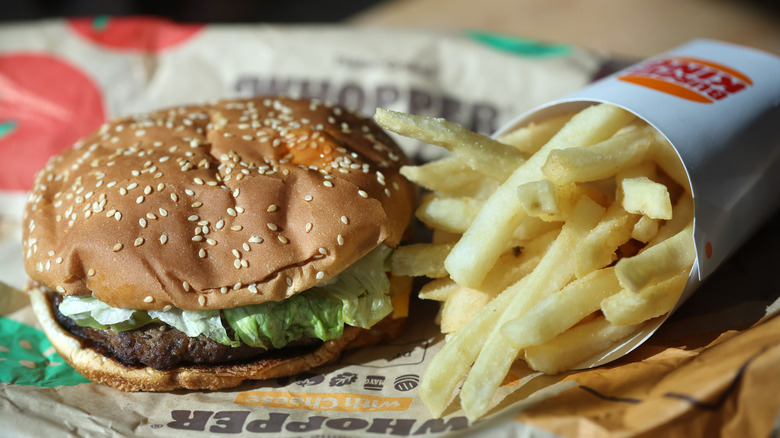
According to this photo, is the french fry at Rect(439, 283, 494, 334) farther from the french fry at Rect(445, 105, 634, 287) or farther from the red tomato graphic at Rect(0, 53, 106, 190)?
the red tomato graphic at Rect(0, 53, 106, 190)

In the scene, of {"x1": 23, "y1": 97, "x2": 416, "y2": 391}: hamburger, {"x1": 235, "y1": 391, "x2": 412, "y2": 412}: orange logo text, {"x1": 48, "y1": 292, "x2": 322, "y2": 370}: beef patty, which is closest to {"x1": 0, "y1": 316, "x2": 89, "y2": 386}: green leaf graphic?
{"x1": 23, "y1": 97, "x2": 416, "y2": 391}: hamburger

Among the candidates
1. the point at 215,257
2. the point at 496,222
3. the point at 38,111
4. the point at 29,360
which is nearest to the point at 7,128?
the point at 38,111

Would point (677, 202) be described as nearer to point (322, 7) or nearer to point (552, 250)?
point (552, 250)

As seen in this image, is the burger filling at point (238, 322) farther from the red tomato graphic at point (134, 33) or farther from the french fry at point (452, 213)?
the red tomato graphic at point (134, 33)

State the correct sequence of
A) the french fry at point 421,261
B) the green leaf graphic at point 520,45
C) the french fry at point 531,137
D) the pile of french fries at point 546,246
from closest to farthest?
1. the pile of french fries at point 546,246
2. the french fry at point 421,261
3. the french fry at point 531,137
4. the green leaf graphic at point 520,45

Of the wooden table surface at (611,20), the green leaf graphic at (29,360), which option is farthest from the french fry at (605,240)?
the wooden table surface at (611,20)

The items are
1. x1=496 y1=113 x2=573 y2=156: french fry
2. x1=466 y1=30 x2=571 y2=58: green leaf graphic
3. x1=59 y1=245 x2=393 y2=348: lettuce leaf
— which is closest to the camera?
x1=59 y1=245 x2=393 y2=348: lettuce leaf

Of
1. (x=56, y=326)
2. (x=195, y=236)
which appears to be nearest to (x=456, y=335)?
(x=195, y=236)
